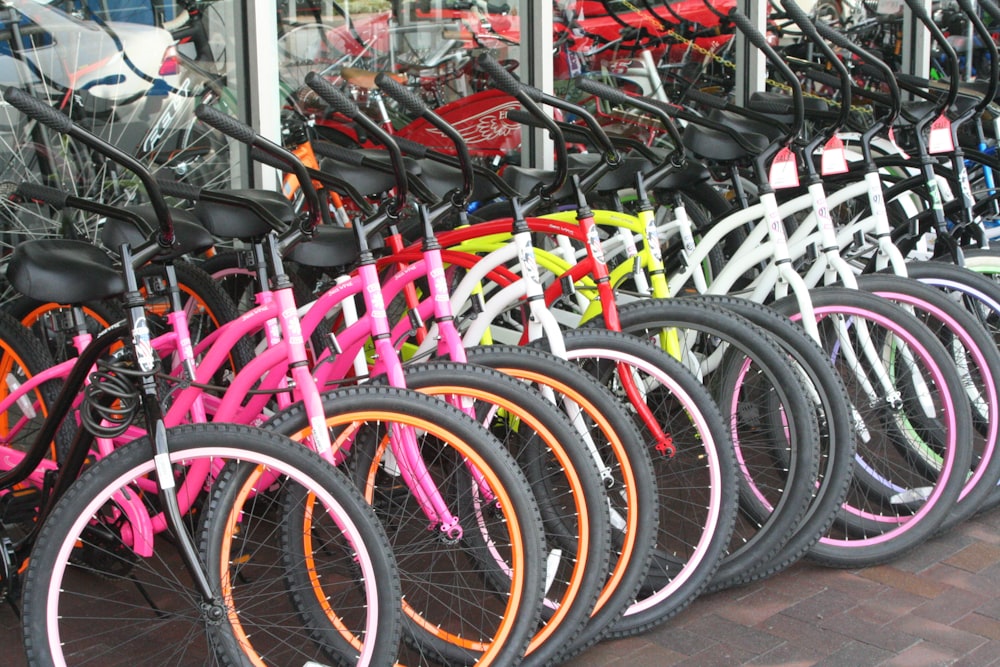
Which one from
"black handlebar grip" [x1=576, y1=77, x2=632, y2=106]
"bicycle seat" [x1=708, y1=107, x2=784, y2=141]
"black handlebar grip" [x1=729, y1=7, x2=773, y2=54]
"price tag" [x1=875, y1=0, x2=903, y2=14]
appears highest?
"black handlebar grip" [x1=729, y1=7, x2=773, y2=54]

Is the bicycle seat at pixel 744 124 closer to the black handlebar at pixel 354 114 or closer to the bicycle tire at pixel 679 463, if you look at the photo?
the bicycle tire at pixel 679 463

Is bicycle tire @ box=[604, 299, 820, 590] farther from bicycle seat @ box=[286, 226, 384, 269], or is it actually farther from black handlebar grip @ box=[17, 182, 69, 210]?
black handlebar grip @ box=[17, 182, 69, 210]

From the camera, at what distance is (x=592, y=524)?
110 inches

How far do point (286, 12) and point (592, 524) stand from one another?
2785 millimetres

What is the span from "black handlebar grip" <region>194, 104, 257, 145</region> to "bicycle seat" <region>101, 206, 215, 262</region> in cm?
35

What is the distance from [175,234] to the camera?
292 cm

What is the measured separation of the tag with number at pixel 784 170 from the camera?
148 inches

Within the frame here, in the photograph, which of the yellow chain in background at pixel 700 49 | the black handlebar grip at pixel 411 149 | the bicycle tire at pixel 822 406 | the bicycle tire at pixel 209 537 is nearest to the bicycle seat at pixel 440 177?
the black handlebar grip at pixel 411 149

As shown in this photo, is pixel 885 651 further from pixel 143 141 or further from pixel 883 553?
pixel 143 141

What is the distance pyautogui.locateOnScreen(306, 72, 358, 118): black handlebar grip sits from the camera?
100 inches

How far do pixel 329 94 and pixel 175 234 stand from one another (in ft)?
1.90

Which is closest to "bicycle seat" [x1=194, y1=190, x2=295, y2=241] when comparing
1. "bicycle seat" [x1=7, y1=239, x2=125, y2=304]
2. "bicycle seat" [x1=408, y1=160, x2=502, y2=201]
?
"bicycle seat" [x1=7, y1=239, x2=125, y2=304]

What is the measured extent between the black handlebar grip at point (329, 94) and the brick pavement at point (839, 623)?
1475 millimetres

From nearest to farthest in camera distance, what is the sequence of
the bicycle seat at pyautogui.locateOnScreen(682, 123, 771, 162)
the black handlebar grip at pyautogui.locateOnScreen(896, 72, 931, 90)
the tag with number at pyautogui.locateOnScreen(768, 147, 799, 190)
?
the tag with number at pyautogui.locateOnScreen(768, 147, 799, 190) < the bicycle seat at pyautogui.locateOnScreen(682, 123, 771, 162) < the black handlebar grip at pyautogui.locateOnScreen(896, 72, 931, 90)
